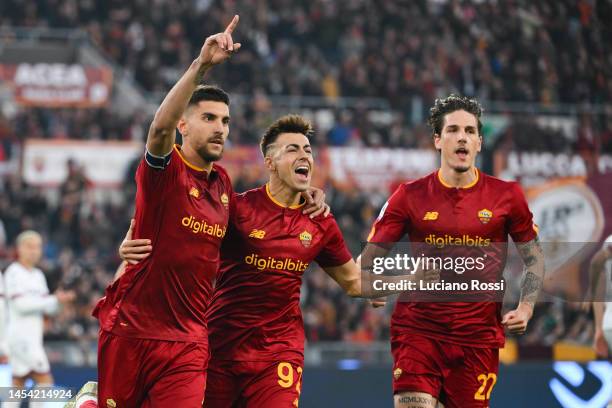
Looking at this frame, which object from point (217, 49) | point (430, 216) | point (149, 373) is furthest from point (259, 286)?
point (217, 49)

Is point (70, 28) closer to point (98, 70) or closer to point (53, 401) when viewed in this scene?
point (98, 70)

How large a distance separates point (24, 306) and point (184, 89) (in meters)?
6.72

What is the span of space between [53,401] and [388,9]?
18.9 metres

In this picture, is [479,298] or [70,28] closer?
[479,298]

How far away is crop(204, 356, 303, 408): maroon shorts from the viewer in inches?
248

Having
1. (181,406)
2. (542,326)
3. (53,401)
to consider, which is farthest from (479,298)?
(542,326)

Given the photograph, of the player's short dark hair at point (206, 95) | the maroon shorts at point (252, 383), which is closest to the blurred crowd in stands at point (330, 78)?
the maroon shorts at point (252, 383)

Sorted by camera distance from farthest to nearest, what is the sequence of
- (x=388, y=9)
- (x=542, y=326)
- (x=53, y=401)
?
(x=388, y=9)
(x=542, y=326)
(x=53, y=401)

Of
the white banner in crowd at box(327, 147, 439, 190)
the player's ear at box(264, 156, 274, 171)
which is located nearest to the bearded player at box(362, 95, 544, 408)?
the player's ear at box(264, 156, 274, 171)

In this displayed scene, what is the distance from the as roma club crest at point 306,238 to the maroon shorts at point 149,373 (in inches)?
42.7

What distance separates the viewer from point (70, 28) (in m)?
23.2

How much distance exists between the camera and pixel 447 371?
21.8 ft

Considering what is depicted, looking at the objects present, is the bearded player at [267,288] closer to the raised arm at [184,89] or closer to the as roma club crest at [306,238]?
the as roma club crest at [306,238]

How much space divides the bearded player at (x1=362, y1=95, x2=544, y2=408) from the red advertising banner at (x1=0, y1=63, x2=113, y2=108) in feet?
48.7
